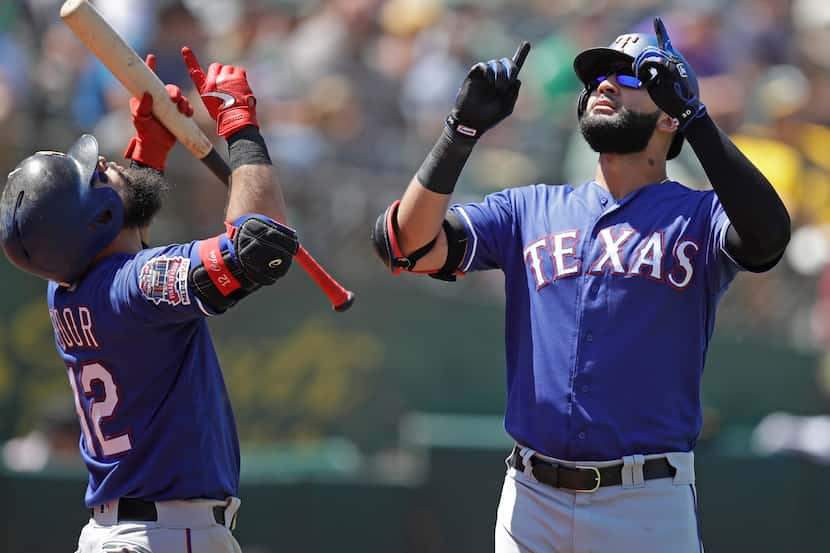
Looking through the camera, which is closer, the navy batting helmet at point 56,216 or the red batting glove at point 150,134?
the navy batting helmet at point 56,216

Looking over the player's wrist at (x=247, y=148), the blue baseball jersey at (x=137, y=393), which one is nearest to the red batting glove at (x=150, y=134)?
the player's wrist at (x=247, y=148)

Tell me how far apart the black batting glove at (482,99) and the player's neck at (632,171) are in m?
0.48

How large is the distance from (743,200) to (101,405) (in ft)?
6.37

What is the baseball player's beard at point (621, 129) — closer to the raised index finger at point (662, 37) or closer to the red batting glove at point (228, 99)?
the raised index finger at point (662, 37)

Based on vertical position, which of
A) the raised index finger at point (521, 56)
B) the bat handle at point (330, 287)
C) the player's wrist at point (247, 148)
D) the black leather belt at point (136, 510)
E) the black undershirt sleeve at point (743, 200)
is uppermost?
the raised index finger at point (521, 56)

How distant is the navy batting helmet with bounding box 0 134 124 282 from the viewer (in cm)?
354

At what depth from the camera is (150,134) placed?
4.14 metres

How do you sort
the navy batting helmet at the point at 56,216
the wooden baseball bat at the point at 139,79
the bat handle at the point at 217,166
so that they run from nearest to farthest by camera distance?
the navy batting helmet at the point at 56,216 < the wooden baseball bat at the point at 139,79 < the bat handle at the point at 217,166

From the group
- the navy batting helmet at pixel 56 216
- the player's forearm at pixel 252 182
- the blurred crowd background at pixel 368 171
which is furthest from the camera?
the blurred crowd background at pixel 368 171

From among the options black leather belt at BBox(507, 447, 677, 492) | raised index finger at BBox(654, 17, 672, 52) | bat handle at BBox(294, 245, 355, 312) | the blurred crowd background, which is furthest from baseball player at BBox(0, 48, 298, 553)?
the blurred crowd background

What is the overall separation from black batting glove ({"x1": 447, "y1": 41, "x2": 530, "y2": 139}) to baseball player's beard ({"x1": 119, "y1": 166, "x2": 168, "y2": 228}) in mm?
966

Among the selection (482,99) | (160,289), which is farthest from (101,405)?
(482,99)

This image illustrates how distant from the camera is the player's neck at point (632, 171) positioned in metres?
3.93

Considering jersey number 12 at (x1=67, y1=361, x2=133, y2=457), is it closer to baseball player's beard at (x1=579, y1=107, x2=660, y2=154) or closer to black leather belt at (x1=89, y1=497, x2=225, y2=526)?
black leather belt at (x1=89, y1=497, x2=225, y2=526)
